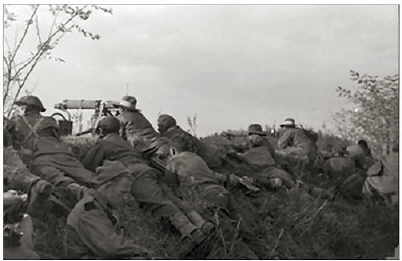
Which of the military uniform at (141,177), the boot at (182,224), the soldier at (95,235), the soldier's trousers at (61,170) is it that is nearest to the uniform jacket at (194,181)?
the military uniform at (141,177)

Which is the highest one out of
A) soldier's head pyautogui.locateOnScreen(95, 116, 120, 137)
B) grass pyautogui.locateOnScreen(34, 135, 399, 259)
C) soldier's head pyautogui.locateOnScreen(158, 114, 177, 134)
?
soldier's head pyautogui.locateOnScreen(95, 116, 120, 137)

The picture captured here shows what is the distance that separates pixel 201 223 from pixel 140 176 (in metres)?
0.95

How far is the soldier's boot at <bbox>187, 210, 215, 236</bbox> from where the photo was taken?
8.89m

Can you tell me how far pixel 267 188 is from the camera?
41.3 feet

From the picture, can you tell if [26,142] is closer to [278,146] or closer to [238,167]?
[238,167]

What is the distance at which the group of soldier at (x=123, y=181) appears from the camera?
7.41 m

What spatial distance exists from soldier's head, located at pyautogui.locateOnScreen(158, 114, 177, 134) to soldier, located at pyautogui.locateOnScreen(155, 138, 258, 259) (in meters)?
1.64

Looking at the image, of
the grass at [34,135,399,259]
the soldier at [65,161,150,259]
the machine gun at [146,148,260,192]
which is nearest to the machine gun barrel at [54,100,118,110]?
the grass at [34,135,399,259]

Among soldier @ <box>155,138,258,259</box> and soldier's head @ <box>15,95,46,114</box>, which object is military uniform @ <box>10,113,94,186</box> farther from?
→ soldier @ <box>155,138,258,259</box>

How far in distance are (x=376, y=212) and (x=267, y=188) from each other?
2129 mm

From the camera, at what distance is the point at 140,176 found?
924 centimetres

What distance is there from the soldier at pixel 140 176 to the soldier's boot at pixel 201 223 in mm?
12

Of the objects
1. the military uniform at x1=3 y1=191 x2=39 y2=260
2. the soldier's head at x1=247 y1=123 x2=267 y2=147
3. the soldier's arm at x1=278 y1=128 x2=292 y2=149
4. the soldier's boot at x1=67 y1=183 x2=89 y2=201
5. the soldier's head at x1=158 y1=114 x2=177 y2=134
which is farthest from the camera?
the soldier's arm at x1=278 y1=128 x2=292 y2=149

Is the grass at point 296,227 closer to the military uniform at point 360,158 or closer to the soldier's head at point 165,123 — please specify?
the soldier's head at point 165,123
